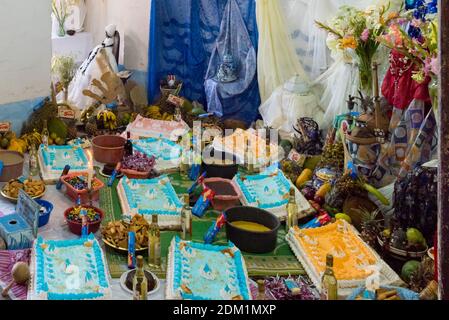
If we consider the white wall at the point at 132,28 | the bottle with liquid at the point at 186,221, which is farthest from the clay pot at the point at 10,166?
the white wall at the point at 132,28

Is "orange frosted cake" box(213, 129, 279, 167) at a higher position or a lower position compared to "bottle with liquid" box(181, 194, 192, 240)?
higher

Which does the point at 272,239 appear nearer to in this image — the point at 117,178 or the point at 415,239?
the point at 415,239

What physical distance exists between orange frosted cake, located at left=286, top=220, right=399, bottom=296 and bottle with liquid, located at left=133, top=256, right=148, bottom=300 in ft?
3.56

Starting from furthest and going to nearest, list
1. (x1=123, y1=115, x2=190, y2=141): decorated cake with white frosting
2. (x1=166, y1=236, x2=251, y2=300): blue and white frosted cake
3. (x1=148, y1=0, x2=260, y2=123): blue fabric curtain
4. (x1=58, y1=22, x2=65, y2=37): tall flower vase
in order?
(x1=58, y1=22, x2=65, y2=37): tall flower vase
(x1=148, y1=0, x2=260, y2=123): blue fabric curtain
(x1=123, y1=115, x2=190, y2=141): decorated cake with white frosting
(x1=166, y1=236, x2=251, y2=300): blue and white frosted cake

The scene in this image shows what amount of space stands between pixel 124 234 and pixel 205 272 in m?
0.69

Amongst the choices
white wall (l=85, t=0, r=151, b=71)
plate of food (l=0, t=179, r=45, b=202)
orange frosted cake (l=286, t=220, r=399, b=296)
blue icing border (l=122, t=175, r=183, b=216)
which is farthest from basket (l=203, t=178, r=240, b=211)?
white wall (l=85, t=0, r=151, b=71)

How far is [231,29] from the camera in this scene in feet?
24.4

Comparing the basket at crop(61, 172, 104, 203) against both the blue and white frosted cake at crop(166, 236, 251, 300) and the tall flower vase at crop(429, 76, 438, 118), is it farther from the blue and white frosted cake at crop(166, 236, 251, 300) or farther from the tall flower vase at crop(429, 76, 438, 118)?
the tall flower vase at crop(429, 76, 438, 118)

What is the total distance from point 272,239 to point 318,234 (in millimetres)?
354

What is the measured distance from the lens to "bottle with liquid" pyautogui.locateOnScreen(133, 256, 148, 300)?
335cm

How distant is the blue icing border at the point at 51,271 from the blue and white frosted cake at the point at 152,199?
24.4 inches

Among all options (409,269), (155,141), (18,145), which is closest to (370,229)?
(409,269)

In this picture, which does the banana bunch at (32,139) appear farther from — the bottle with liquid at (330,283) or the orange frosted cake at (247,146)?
the bottle with liquid at (330,283)
